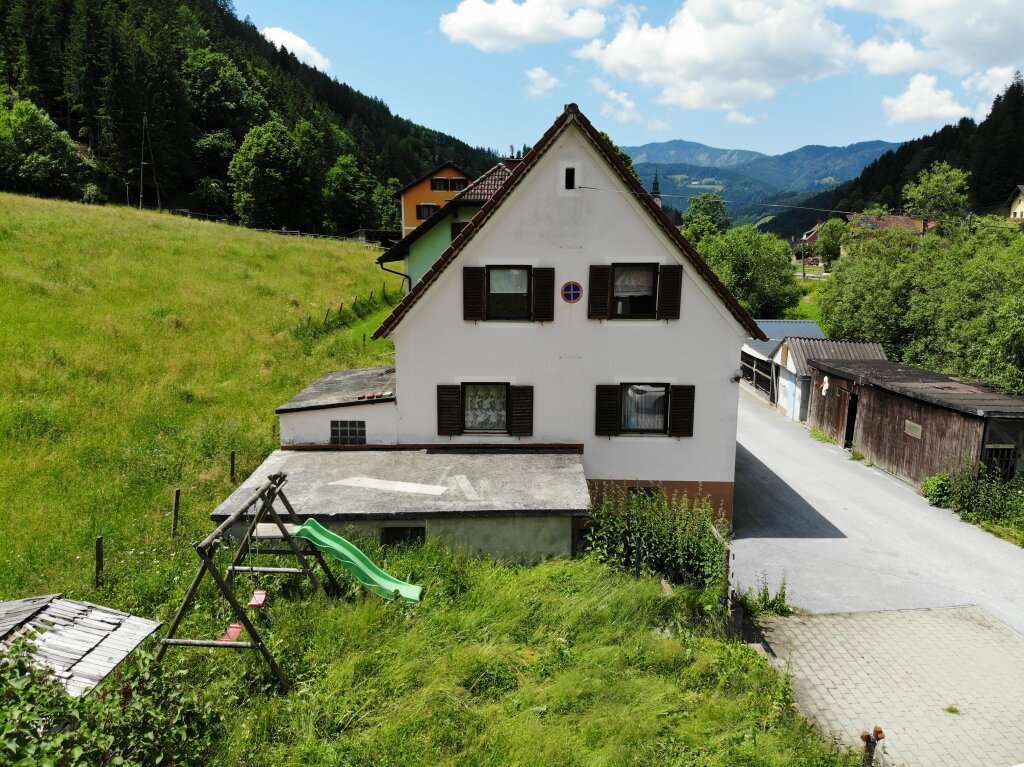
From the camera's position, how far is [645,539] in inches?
452

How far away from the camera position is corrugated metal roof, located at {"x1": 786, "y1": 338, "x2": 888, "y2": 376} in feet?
86.9

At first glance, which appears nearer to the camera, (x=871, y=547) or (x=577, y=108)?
(x=577, y=108)

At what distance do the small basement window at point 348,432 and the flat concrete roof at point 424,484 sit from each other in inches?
16.0

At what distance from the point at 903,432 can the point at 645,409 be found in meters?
10.1

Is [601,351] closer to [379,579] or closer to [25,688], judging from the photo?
[379,579]

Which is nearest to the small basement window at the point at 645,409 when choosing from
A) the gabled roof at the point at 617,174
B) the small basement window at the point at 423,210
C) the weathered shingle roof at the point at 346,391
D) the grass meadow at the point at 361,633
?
the gabled roof at the point at 617,174

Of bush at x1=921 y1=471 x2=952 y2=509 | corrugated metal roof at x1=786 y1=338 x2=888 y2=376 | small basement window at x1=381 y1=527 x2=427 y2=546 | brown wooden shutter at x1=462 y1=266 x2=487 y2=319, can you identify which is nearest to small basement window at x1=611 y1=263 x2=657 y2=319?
brown wooden shutter at x1=462 y1=266 x2=487 y2=319

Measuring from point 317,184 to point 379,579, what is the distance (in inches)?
2983

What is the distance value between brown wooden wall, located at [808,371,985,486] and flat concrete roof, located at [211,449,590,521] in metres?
11.1

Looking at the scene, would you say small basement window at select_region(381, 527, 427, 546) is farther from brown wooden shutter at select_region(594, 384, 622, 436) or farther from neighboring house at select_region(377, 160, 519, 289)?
neighboring house at select_region(377, 160, 519, 289)

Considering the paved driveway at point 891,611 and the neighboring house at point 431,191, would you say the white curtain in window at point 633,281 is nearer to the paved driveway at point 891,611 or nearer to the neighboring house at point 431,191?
the paved driveway at point 891,611

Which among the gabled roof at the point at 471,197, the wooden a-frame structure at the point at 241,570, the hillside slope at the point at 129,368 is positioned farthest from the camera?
the gabled roof at the point at 471,197

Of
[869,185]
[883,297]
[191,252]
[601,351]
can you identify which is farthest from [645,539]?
[869,185]

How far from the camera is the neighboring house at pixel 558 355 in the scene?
1381 centimetres
